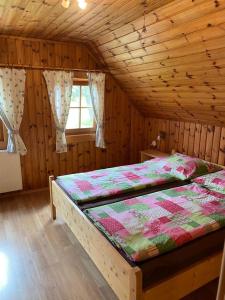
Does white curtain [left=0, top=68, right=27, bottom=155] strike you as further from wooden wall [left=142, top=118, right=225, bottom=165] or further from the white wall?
wooden wall [left=142, top=118, right=225, bottom=165]

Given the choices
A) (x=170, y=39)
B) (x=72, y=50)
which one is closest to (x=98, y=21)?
(x=170, y=39)

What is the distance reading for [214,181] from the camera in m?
2.49

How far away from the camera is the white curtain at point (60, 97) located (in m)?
3.40

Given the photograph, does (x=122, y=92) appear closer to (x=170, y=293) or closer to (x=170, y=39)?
→ (x=170, y=39)

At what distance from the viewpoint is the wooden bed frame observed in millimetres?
1395

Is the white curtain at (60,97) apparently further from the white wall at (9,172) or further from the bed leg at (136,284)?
the bed leg at (136,284)

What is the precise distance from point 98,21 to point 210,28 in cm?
118

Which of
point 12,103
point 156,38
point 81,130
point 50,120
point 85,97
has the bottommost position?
point 81,130

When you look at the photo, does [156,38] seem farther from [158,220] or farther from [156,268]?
[156,268]

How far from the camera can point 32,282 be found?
6.26ft

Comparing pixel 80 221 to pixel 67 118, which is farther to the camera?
pixel 67 118

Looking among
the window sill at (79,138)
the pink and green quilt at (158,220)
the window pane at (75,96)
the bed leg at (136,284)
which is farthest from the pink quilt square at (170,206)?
the window pane at (75,96)

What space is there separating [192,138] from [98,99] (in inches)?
62.2

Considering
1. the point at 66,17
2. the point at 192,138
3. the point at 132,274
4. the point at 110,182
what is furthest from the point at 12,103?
the point at 132,274
